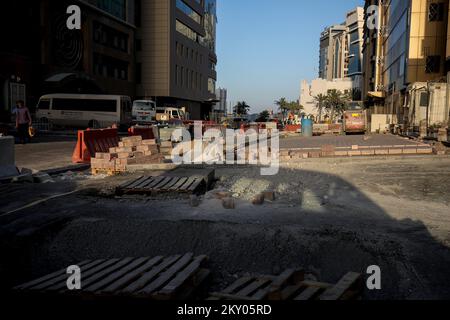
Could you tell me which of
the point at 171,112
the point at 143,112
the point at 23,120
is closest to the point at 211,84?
the point at 171,112

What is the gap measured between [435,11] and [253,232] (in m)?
41.8

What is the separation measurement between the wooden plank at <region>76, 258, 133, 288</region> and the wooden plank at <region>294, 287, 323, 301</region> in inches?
74.4

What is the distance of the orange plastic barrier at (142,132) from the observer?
1831 cm

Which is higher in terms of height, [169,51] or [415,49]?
[169,51]

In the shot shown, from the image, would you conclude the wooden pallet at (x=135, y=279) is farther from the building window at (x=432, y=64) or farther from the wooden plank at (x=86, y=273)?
the building window at (x=432, y=64)

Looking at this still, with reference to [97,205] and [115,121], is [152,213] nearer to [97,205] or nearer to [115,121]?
[97,205]

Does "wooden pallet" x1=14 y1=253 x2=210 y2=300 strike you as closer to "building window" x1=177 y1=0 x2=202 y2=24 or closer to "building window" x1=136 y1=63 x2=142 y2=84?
"building window" x1=136 y1=63 x2=142 y2=84

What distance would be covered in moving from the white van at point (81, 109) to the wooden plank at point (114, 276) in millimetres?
29877

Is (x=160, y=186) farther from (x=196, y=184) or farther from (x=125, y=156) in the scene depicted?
(x=125, y=156)

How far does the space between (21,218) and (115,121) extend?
2731 cm

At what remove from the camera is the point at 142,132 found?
18.8 meters

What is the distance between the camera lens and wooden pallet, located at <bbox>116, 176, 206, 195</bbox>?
8.39 meters

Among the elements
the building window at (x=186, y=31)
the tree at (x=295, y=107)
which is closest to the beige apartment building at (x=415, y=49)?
the building window at (x=186, y=31)
